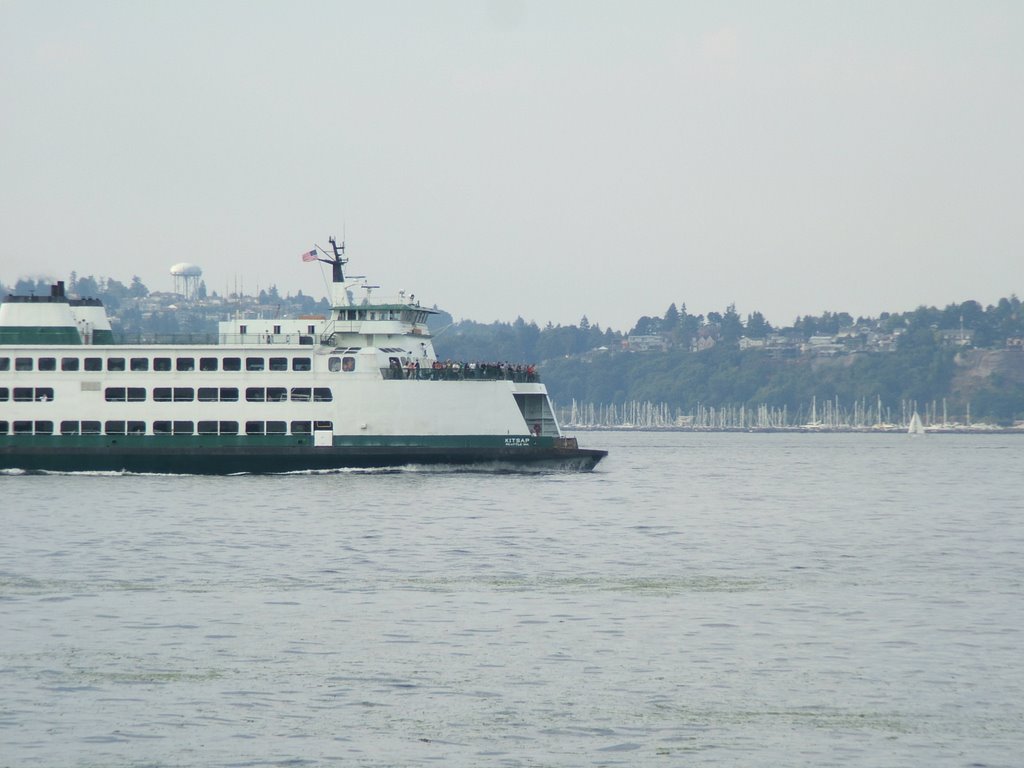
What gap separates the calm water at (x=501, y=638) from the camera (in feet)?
58.2

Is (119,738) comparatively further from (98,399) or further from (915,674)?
(98,399)

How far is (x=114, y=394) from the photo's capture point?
204ft

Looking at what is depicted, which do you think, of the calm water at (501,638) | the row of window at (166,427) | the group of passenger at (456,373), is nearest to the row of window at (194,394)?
the row of window at (166,427)

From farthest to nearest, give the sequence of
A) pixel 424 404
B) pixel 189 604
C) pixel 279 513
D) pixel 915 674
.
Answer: pixel 424 404 → pixel 279 513 → pixel 189 604 → pixel 915 674

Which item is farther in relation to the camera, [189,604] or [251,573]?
[251,573]

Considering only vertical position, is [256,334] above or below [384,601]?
above

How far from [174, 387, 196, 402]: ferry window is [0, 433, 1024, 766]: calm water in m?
14.3

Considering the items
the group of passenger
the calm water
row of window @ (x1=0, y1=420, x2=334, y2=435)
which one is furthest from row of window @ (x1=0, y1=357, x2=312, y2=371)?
the calm water

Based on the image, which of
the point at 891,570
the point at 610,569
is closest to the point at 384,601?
the point at 610,569

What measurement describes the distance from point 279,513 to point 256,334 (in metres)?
18.5

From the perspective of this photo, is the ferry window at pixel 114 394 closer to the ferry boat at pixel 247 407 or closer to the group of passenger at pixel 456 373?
the ferry boat at pixel 247 407

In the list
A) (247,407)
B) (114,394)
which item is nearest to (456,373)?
(247,407)

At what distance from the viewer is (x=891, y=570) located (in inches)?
1339

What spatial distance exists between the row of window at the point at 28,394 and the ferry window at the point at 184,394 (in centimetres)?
520
